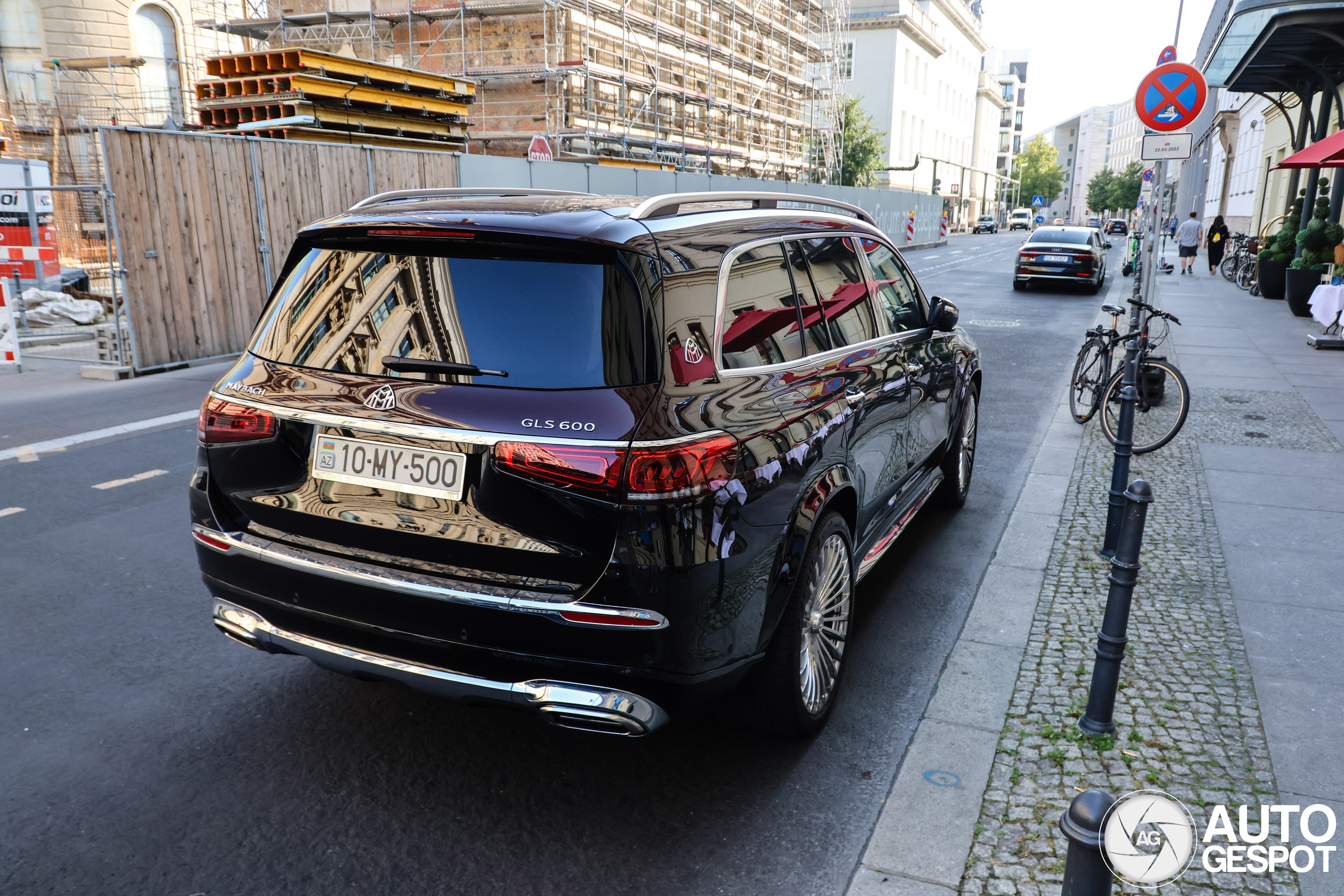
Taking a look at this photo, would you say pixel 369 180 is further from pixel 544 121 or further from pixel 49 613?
pixel 544 121

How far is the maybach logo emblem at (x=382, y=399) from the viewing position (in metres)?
2.91

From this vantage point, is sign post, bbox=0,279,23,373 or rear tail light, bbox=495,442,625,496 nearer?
rear tail light, bbox=495,442,625,496

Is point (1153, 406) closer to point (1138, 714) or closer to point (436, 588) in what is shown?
→ point (1138, 714)

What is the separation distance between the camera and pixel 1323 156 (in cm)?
1392

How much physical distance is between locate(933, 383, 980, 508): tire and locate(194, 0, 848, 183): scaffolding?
1959cm

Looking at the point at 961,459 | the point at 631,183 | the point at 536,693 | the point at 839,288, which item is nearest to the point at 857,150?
the point at 631,183

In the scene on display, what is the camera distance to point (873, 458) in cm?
407

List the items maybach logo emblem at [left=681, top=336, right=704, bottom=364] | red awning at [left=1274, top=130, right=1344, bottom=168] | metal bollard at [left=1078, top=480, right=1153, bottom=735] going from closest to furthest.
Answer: maybach logo emblem at [left=681, top=336, right=704, bottom=364]
metal bollard at [left=1078, top=480, right=1153, bottom=735]
red awning at [left=1274, top=130, right=1344, bottom=168]

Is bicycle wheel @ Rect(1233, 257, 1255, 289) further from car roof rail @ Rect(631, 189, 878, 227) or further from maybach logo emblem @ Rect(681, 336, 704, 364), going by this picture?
maybach logo emblem @ Rect(681, 336, 704, 364)

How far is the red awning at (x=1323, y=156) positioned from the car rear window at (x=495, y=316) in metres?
14.2

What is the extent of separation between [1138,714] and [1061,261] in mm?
21791

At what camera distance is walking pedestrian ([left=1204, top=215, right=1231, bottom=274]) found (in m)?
30.2

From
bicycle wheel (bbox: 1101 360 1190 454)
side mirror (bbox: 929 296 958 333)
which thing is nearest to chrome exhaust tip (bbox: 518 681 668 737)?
side mirror (bbox: 929 296 958 333)

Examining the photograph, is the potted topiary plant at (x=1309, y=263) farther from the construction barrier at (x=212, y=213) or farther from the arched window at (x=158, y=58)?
the arched window at (x=158, y=58)
